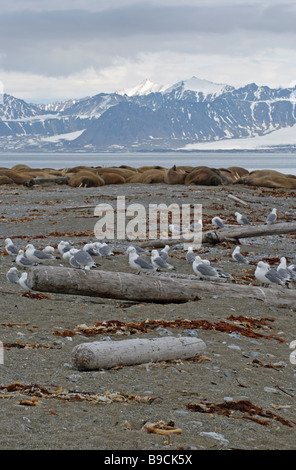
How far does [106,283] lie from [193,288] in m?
1.25

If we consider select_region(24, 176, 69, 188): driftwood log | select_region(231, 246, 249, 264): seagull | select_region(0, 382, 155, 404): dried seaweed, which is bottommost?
select_region(24, 176, 69, 188): driftwood log

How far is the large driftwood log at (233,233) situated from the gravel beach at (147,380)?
7.33 feet

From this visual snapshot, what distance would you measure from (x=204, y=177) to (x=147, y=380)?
74.6 feet

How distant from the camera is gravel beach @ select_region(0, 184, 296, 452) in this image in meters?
4.47

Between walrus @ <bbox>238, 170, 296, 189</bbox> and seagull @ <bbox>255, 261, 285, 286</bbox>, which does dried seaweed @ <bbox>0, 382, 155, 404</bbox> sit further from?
walrus @ <bbox>238, 170, 296, 189</bbox>

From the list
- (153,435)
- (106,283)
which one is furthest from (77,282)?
(153,435)

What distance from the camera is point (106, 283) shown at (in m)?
8.55

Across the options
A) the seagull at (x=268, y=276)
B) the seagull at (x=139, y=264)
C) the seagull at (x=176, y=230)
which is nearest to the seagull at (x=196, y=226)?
the seagull at (x=176, y=230)

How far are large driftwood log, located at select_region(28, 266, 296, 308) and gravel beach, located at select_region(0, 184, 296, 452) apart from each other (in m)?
0.13

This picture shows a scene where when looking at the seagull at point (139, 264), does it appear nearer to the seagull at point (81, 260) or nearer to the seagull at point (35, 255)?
the seagull at point (81, 260)

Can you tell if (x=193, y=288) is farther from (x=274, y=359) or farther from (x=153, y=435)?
(x=153, y=435)

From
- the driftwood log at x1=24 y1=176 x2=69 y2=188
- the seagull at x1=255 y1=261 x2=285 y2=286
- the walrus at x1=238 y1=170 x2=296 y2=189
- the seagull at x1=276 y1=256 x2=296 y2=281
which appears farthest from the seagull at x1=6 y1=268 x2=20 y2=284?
the walrus at x1=238 y1=170 x2=296 y2=189

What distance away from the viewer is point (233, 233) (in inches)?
539
